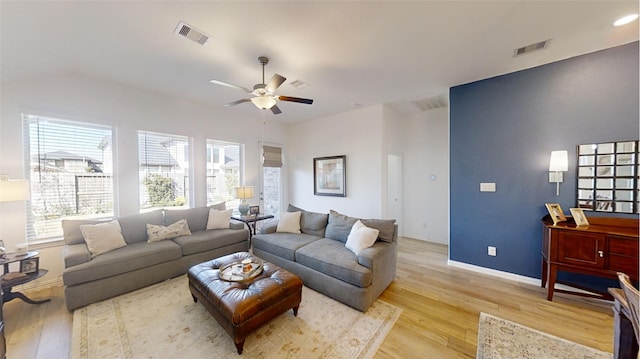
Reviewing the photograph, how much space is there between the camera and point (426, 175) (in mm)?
5082

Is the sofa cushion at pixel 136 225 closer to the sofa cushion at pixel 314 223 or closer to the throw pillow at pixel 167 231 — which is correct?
the throw pillow at pixel 167 231

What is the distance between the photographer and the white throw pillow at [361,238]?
2.82 metres

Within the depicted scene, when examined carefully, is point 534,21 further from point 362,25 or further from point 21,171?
point 21,171

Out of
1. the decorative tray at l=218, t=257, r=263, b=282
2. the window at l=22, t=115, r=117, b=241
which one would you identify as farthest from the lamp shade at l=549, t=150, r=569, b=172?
the window at l=22, t=115, r=117, b=241

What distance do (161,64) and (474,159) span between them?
4.70 meters

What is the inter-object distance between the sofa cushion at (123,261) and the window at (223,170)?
1.66 m

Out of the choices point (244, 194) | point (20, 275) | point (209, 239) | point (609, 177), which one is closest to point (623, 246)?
point (609, 177)

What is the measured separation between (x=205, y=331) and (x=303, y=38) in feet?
10.2

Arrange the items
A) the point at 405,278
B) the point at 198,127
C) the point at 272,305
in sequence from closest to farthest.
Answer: the point at 272,305 < the point at 405,278 < the point at 198,127

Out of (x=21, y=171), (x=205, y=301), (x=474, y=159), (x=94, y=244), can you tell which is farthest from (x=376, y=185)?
(x=21, y=171)

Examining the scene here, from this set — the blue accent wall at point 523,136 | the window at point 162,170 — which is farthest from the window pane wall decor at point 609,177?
the window at point 162,170

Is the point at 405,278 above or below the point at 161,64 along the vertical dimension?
below

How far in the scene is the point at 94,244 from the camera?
2809 mm

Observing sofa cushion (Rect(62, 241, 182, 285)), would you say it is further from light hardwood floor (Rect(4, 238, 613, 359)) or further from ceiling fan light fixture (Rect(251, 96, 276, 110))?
ceiling fan light fixture (Rect(251, 96, 276, 110))
